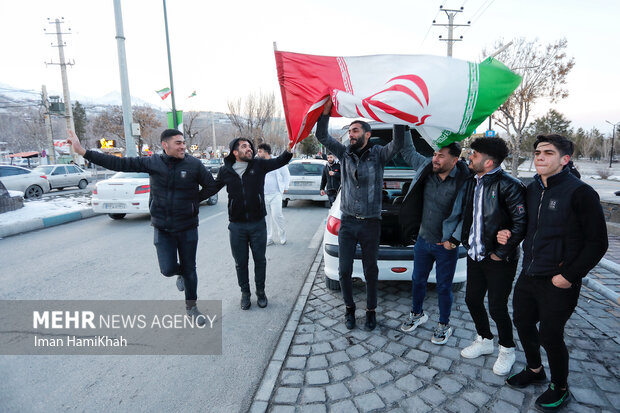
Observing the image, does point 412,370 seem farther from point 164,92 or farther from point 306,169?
point 164,92

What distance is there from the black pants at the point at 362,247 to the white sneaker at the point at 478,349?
3.09ft

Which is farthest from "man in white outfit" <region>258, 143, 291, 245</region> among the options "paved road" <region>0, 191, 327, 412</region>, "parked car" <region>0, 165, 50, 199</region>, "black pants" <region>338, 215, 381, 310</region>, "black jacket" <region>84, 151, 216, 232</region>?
"parked car" <region>0, 165, 50, 199</region>

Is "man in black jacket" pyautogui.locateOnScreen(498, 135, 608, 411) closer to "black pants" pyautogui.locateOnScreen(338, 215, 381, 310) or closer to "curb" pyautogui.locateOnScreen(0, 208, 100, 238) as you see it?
"black pants" pyautogui.locateOnScreen(338, 215, 381, 310)

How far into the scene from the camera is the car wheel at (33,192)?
15738mm

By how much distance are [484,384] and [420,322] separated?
37.2 inches

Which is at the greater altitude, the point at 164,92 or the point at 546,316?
the point at 164,92

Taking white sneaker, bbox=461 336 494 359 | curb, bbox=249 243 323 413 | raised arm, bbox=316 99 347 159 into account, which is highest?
raised arm, bbox=316 99 347 159

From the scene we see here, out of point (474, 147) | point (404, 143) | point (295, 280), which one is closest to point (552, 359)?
point (474, 147)

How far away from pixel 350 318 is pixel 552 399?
176 centimetres

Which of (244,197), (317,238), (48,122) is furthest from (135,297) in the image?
(48,122)

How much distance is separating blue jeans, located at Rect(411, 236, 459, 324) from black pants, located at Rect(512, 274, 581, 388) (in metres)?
0.65

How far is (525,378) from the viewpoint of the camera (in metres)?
2.55

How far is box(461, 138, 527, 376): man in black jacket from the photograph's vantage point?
8.33 ft

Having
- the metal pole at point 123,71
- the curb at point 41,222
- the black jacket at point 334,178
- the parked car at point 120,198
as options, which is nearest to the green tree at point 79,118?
the metal pole at point 123,71
